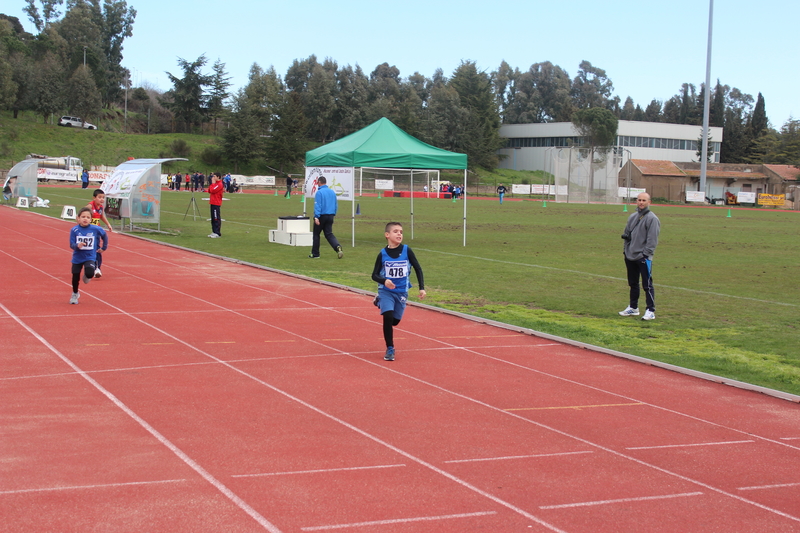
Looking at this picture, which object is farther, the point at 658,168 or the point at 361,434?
the point at 658,168

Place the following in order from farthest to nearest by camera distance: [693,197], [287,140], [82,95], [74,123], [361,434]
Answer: [82,95] → [74,123] → [287,140] → [693,197] → [361,434]

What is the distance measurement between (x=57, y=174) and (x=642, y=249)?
6734cm

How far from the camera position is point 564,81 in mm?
157500

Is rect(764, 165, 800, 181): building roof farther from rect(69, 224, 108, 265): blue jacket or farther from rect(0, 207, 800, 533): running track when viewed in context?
rect(69, 224, 108, 265): blue jacket

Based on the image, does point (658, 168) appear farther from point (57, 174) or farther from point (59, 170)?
point (57, 174)

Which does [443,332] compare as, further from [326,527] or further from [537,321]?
[326,527]

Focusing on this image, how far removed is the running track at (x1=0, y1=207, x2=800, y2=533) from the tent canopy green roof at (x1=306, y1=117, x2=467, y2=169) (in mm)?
10749

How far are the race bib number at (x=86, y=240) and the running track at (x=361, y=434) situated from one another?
1.40 metres

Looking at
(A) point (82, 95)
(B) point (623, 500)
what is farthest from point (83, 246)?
(A) point (82, 95)

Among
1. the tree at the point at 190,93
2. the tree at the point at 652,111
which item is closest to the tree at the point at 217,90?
the tree at the point at 190,93

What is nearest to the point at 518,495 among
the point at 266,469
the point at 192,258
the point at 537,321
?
the point at 266,469

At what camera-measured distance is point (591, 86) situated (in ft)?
534

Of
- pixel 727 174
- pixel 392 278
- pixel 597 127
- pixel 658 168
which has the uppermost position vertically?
pixel 597 127

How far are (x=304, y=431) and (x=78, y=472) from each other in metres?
1.77
